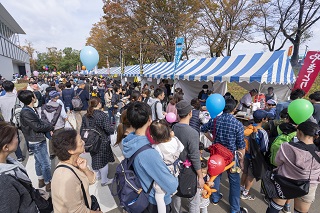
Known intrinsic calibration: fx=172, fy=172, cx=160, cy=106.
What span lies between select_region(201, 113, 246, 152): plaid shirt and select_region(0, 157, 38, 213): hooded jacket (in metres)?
2.06

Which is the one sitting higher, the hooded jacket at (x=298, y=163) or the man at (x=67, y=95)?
the man at (x=67, y=95)

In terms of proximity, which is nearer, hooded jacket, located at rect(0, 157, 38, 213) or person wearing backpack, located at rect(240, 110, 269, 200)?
hooded jacket, located at rect(0, 157, 38, 213)

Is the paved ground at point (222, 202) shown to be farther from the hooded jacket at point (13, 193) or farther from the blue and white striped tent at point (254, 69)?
the blue and white striped tent at point (254, 69)

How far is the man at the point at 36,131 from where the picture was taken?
2604 millimetres

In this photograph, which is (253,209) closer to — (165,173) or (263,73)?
(165,173)

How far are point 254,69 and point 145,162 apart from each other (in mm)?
5836

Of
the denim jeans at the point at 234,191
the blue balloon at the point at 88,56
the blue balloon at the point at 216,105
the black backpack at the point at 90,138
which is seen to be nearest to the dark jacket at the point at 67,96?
the blue balloon at the point at 88,56

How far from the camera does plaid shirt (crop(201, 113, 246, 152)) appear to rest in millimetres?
2203

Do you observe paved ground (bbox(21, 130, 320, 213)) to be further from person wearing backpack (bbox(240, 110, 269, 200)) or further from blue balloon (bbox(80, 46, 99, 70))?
blue balloon (bbox(80, 46, 99, 70))

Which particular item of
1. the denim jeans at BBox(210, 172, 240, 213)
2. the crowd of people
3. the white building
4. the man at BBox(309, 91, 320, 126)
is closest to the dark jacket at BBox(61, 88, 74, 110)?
the crowd of people

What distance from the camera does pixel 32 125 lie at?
8.53 feet

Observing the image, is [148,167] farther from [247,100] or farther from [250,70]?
[250,70]

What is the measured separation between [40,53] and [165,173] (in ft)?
262

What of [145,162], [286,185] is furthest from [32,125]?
[286,185]
